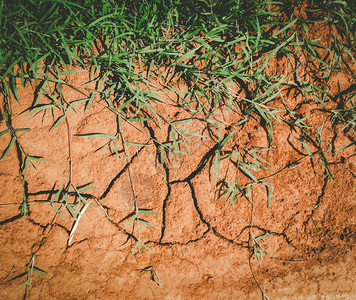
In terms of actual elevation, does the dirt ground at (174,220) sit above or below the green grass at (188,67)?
below

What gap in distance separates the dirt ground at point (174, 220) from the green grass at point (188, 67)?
50 mm

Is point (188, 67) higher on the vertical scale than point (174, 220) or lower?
higher

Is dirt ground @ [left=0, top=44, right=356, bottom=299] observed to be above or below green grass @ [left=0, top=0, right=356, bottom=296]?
below

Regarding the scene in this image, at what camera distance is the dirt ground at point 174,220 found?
1.26m

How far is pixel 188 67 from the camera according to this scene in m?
1.25

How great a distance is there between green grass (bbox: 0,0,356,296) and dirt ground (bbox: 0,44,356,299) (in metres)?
0.05

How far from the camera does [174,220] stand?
1.29 meters

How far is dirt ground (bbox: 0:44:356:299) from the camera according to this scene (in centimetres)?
126

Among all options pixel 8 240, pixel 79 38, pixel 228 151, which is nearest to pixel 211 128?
pixel 228 151

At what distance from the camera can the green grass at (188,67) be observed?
1.16m

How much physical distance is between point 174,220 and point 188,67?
3.19 ft

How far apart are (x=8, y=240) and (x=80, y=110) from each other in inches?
36.6

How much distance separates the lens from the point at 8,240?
126 centimetres

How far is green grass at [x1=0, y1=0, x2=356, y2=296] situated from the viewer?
45.8 inches
